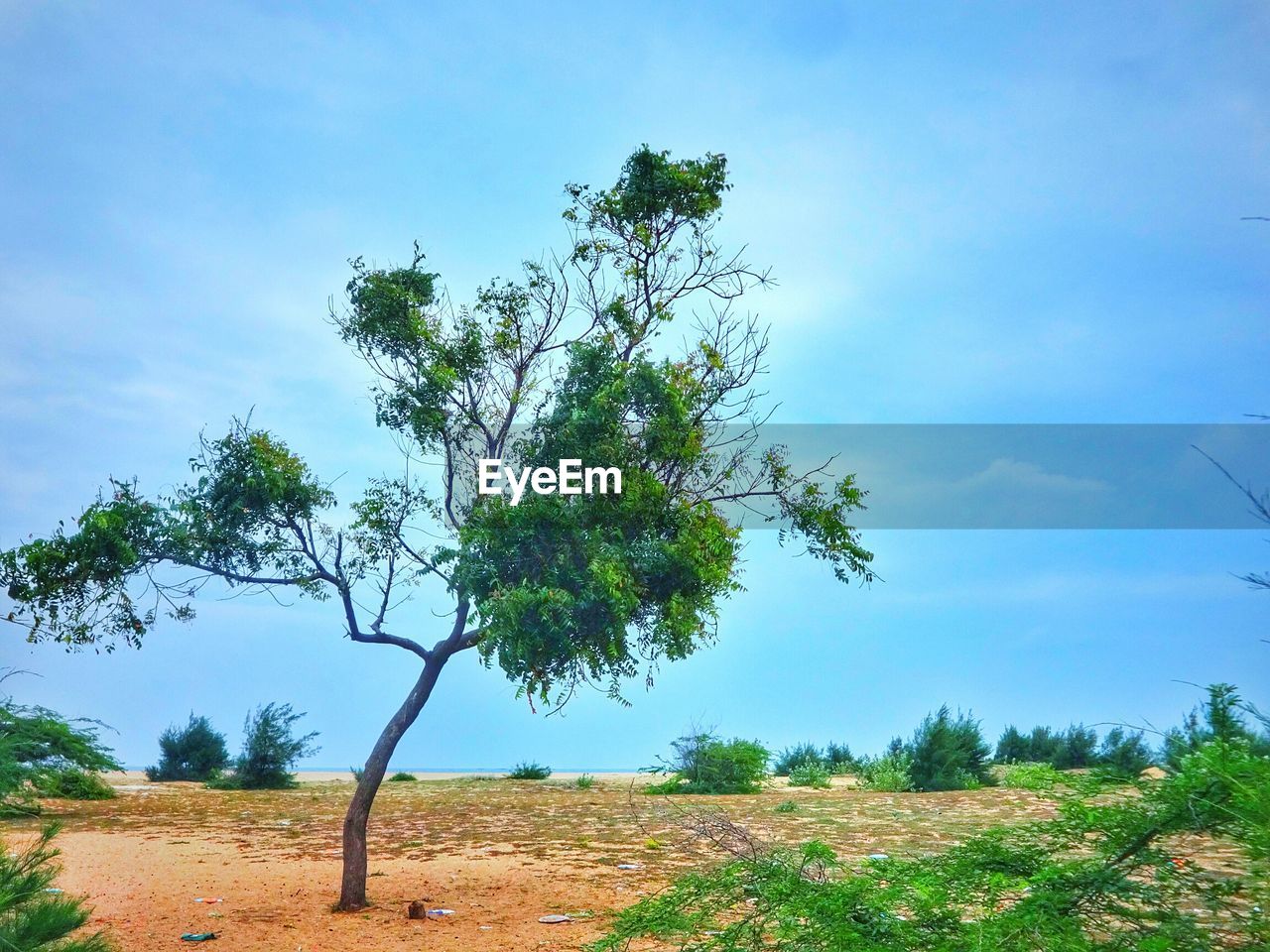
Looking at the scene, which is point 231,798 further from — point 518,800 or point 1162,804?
point 1162,804

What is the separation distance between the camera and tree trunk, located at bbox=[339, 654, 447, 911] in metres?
8.62

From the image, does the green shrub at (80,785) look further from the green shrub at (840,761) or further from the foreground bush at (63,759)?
the green shrub at (840,761)

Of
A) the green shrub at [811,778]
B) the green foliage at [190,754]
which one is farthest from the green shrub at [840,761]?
the green foliage at [190,754]

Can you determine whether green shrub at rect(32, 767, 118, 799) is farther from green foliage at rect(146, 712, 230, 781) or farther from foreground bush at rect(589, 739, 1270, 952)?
foreground bush at rect(589, 739, 1270, 952)

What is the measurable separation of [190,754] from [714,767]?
11386 millimetres

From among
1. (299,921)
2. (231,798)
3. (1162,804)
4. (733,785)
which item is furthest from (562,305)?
(231,798)

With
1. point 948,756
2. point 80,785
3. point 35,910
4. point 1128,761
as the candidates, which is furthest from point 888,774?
point 35,910

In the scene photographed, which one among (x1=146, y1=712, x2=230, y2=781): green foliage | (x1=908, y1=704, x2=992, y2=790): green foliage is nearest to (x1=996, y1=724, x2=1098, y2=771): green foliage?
(x1=908, y1=704, x2=992, y2=790): green foliage

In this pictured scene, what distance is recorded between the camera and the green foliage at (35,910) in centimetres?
341

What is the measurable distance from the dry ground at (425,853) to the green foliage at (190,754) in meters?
3.75

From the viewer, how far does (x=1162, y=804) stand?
2963 millimetres

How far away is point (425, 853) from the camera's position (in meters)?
11.1

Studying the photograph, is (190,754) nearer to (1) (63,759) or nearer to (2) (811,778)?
(1) (63,759)

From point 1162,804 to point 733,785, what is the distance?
45.7 ft
